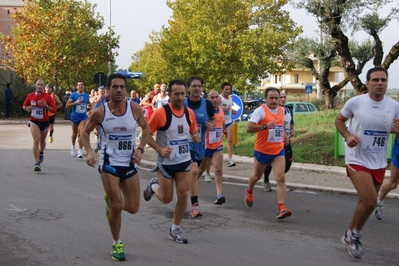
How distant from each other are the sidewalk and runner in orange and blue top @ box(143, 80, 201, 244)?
5.00 m

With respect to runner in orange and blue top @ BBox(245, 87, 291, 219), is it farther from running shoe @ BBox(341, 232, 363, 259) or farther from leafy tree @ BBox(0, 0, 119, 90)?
leafy tree @ BBox(0, 0, 119, 90)

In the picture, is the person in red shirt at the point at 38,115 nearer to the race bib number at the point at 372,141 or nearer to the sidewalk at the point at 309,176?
the sidewalk at the point at 309,176

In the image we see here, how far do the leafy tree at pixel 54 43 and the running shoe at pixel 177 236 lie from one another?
105ft

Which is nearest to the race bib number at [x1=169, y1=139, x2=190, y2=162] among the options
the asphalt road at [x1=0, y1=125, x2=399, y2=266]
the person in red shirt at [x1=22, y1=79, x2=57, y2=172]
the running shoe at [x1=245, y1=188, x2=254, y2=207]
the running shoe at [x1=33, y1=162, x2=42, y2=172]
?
the asphalt road at [x1=0, y1=125, x2=399, y2=266]

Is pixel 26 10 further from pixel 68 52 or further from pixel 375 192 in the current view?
pixel 375 192

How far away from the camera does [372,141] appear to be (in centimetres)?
668

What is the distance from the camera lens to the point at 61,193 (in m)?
10.6

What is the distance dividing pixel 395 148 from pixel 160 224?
3433mm

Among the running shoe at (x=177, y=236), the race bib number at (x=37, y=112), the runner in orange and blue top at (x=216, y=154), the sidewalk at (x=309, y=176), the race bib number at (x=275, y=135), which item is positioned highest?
the race bib number at (x=37, y=112)

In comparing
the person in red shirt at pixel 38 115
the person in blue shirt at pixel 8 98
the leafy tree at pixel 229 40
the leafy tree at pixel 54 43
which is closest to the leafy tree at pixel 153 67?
the leafy tree at pixel 229 40

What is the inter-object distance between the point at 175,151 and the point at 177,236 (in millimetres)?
975

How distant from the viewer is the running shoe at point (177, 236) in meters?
7.17

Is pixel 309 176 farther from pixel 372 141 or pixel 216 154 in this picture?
pixel 372 141

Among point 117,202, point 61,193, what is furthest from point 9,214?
point 117,202
